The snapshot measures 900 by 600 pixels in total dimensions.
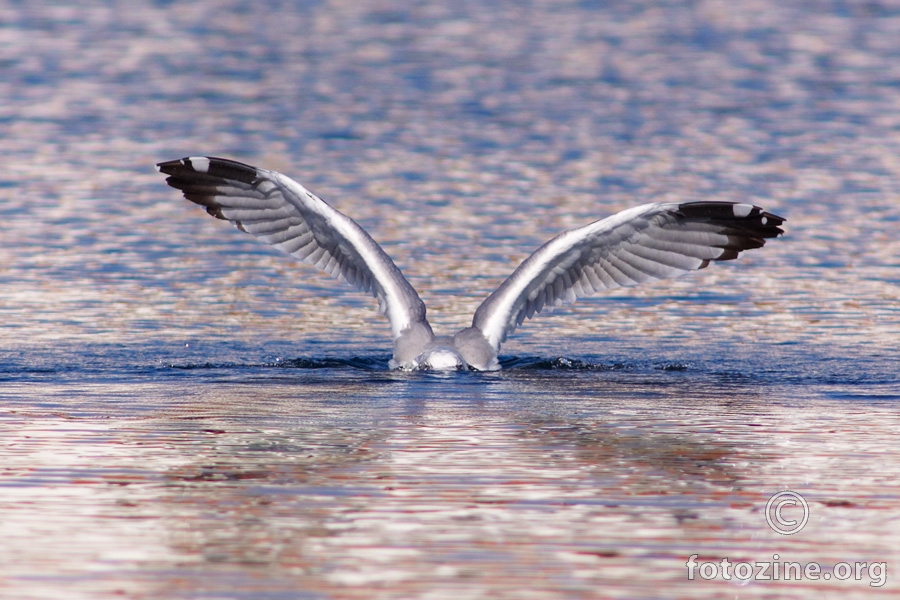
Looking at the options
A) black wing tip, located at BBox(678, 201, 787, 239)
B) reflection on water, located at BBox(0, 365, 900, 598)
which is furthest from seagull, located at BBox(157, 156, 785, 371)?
reflection on water, located at BBox(0, 365, 900, 598)

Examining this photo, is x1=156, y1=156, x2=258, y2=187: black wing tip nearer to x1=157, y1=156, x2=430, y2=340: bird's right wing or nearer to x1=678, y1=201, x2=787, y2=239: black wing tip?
x1=157, y1=156, x2=430, y2=340: bird's right wing

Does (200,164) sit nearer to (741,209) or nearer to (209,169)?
(209,169)

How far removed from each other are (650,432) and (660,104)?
733 inches

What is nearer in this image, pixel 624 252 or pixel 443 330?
pixel 624 252

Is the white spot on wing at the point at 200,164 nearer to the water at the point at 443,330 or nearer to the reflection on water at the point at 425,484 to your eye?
the water at the point at 443,330

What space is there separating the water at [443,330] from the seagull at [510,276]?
45 centimetres

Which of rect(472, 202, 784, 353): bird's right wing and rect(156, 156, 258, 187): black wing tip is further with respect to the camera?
rect(156, 156, 258, 187): black wing tip

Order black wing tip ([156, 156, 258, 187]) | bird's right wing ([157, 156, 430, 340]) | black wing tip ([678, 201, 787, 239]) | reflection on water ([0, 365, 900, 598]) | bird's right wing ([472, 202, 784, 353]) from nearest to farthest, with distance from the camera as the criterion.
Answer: reflection on water ([0, 365, 900, 598]), bird's right wing ([472, 202, 784, 353]), black wing tip ([678, 201, 787, 239]), bird's right wing ([157, 156, 430, 340]), black wing tip ([156, 156, 258, 187])

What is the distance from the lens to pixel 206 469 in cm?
920

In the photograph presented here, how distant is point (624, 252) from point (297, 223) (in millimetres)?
2681

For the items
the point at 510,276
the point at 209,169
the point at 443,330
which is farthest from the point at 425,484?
the point at 443,330

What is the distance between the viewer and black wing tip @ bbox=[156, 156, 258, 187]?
44.8ft

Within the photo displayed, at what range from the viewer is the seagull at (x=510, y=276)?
13227 mm

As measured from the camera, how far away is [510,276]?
13.2 metres
